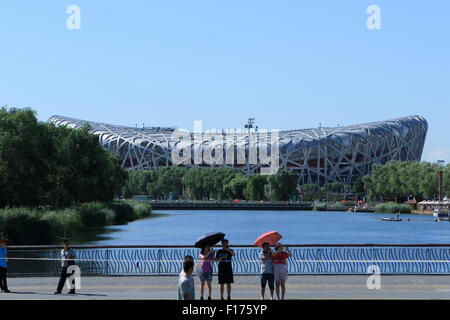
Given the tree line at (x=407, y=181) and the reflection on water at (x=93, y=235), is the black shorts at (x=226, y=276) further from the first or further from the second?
the tree line at (x=407, y=181)

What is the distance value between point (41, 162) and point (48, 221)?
788cm

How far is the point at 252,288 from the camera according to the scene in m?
26.4

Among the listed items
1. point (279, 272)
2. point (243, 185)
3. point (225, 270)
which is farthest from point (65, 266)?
point (243, 185)

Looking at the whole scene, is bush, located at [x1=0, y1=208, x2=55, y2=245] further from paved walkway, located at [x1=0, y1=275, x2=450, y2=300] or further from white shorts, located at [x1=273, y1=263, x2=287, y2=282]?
white shorts, located at [x1=273, y1=263, x2=287, y2=282]

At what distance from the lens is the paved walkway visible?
943 inches

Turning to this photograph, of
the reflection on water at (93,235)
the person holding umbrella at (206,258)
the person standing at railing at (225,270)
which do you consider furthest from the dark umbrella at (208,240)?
the reflection on water at (93,235)

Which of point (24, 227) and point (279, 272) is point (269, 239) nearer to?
point (279, 272)

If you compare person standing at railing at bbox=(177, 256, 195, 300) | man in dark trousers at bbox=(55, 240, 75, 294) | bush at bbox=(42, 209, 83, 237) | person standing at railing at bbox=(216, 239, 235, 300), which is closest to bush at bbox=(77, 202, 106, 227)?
bush at bbox=(42, 209, 83, 237)

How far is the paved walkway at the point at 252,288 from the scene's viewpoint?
78.6ft

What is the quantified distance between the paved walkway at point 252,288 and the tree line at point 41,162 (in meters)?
38.6
